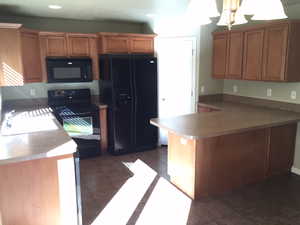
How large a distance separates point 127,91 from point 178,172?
5.81 feet

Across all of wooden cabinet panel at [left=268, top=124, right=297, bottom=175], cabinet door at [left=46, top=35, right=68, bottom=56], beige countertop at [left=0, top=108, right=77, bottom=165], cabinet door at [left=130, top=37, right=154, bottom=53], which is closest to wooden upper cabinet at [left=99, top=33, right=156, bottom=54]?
cabinet door at [left=130, top=37, right=154, bottom=53]

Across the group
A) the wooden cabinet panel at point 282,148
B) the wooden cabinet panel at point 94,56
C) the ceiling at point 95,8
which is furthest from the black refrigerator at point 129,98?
the wooden cabinet panel at point 282,148

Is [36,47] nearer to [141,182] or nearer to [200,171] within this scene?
[141,182]

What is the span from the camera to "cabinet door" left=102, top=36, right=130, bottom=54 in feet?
14.5

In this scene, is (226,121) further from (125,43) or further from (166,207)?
(125,43)

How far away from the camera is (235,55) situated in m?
4.07

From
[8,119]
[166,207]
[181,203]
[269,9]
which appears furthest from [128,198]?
[269,9]

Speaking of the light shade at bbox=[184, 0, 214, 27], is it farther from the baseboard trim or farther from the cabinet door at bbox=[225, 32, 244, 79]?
the baseboard trim

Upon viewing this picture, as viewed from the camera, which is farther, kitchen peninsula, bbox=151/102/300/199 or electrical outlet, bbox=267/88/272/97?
electrical outlet, bbox=267/88/272/97

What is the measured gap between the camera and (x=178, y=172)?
3268 mm

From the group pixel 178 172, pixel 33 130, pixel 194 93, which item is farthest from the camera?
pixel 194 93

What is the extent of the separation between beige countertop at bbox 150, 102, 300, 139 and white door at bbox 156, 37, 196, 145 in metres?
0.89

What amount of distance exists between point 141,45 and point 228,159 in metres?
2.61

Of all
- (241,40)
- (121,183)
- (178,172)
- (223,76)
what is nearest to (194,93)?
(223,76)
